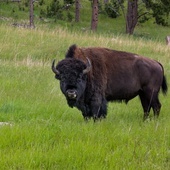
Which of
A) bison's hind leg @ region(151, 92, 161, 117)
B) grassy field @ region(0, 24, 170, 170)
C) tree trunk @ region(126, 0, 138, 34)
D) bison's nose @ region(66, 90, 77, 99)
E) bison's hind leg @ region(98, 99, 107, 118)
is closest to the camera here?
grassy field @ region(0, 24, 170, 170)

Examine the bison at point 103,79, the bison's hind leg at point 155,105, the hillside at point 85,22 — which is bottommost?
the hillside at point 85,22

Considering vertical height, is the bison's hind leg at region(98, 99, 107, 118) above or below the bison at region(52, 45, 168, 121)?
below

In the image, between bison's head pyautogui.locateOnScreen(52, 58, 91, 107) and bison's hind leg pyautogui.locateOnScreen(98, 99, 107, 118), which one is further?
bison's hind leg pyautogui.locateOnScreen(98, 99, 107, 118)

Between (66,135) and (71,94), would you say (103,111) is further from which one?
(66,135)

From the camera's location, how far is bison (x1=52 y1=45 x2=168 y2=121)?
7.27m

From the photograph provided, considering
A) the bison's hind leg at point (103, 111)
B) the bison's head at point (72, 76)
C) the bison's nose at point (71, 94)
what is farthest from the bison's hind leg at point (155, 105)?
the bison's nose at point (71, 94)

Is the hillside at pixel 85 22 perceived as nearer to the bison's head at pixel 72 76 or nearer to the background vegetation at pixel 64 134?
the background vegetation at pixel 64 134

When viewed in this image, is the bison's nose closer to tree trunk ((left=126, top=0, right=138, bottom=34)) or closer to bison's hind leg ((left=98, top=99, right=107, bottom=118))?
bison's hind leg ((left=98, top=99, right=107, bottom=118))

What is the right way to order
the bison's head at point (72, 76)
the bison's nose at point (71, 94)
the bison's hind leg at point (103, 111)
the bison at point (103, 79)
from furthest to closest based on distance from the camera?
the bison's hind leg at point (103, 111) → the bison at point (103, 79) → the bison's head at point (72, 76) → the bison's nose at point (71, 94)

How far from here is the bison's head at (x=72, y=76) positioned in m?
7.09

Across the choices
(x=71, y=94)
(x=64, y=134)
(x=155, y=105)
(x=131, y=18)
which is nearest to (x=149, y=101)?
(x=155, y=105)

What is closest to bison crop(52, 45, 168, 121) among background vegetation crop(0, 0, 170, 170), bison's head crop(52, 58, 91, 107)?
bison's head crop(52, 58, 91, 107)

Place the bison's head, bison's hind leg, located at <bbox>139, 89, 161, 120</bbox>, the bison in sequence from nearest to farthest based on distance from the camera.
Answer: the bison's head < the bison < bison's hind leg, located at <bbox>139, 89, 161, 120</bbox>

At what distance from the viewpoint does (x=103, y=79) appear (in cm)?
816
